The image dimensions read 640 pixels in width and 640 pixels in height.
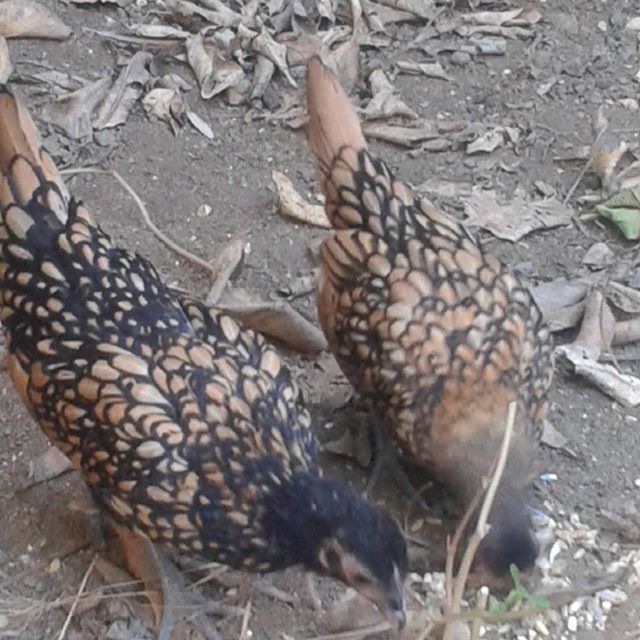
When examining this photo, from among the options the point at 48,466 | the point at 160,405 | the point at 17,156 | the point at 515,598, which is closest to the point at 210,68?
the point at 17,156

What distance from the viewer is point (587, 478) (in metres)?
3.89

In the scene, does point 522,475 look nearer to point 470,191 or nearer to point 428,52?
point 470,191

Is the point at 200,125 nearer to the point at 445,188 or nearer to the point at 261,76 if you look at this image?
the point at 261,76

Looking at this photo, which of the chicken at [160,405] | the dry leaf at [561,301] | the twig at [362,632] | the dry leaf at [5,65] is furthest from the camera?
the dry leaf at [5,65]

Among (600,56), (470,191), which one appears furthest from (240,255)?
(600,56)

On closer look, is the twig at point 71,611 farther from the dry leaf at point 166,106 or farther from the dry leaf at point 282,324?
the dry leaf at point 166,106

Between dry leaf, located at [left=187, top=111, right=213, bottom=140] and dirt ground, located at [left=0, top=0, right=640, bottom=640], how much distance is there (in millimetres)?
26

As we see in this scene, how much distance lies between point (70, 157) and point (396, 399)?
5.75 feet

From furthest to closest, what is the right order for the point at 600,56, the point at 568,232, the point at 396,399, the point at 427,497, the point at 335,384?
1. the point at 600,56
2. the point at 568,232
3. the point at 335,384
4. the point at 427,497
5. the point at 396,399

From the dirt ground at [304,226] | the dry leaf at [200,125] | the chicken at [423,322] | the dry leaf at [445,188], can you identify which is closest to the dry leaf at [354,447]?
the dirt ground at [304,226]

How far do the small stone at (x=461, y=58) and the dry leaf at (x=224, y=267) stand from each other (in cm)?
127

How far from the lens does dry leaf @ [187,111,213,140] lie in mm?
4883

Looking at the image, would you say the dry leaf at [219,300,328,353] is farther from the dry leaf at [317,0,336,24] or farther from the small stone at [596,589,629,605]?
the dry leaf at [317,0,336,24]

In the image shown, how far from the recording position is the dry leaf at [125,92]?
16.0 ft
